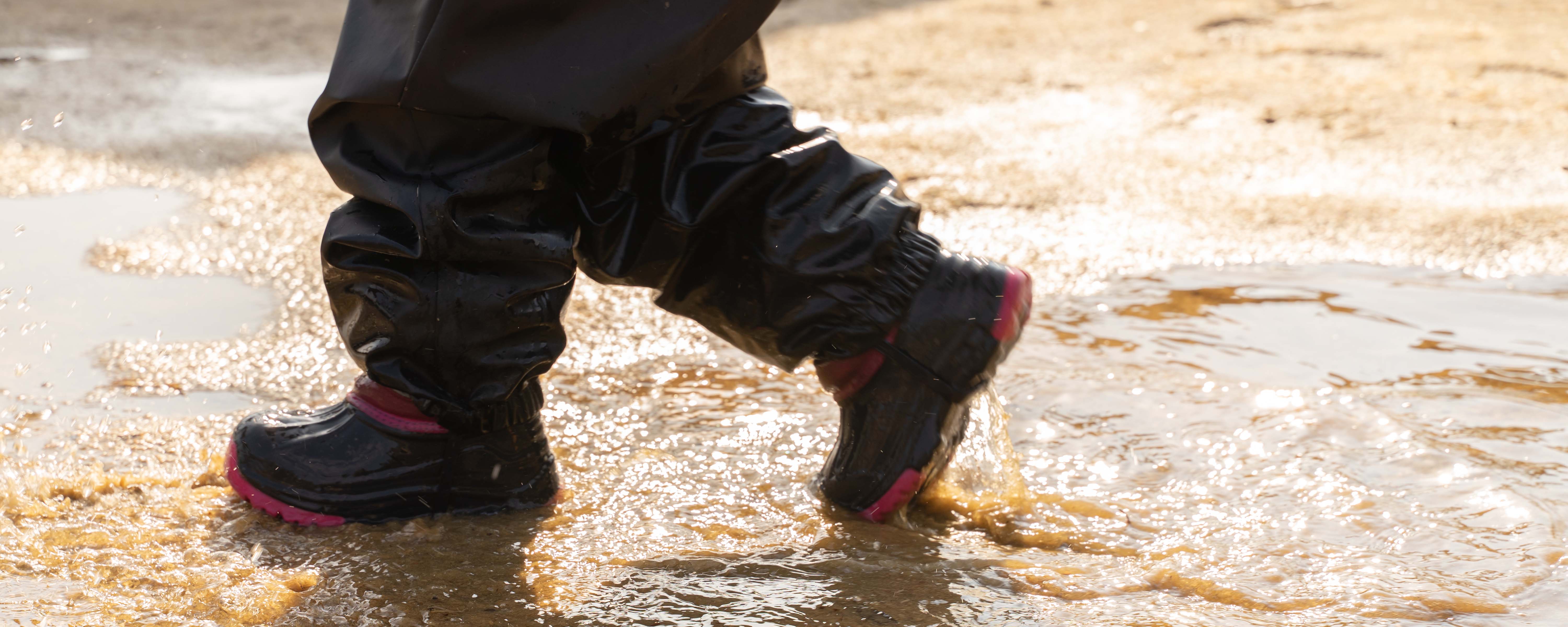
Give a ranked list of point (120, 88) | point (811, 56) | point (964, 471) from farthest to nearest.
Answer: point (811, 56) < point (120, 88) < point (964, 471)

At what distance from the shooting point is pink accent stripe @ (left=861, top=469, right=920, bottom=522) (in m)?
1.31

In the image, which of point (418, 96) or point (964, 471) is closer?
point (418, 96)

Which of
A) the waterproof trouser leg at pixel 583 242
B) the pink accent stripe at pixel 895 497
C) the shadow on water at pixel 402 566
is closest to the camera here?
the shadow on water at pixel 402 566

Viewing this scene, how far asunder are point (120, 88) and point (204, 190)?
1097 mm

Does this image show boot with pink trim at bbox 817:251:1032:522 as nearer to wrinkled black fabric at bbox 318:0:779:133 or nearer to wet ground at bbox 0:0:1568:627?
wet ground at bbox 0:0:1568:627

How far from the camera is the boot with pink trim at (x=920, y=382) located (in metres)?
1.32

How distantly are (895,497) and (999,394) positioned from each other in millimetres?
385

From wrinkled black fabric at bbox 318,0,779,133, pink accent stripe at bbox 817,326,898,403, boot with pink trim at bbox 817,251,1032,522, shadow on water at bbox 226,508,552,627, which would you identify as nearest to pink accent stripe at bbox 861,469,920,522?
boot with pink trim at bbox 817,251,1032,522

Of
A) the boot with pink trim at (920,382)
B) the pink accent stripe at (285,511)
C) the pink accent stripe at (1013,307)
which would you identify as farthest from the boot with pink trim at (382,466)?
the pink accent stripe at (1013,307)

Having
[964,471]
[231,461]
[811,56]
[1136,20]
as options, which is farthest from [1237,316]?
[1136,20]

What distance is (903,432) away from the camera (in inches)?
52.2

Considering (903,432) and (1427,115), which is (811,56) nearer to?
(1427,115)

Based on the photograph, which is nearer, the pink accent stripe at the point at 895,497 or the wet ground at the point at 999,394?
the wet ground at the point at 999,394

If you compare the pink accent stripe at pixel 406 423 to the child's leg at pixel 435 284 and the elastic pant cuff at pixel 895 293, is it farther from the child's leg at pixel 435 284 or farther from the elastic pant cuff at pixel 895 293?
the elastic pant cuff at pixel 895 293
